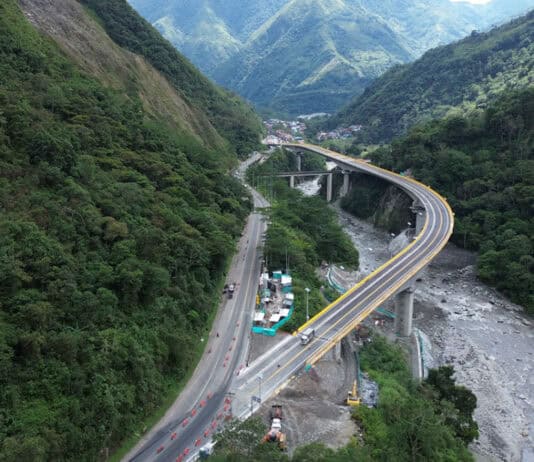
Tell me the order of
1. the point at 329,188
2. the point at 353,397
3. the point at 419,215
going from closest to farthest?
the point at 353,397
the point at 419,215
the point at 329,188

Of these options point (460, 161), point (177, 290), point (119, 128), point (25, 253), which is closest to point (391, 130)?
point (460, 161)

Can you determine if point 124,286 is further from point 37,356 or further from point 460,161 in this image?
point 460,161

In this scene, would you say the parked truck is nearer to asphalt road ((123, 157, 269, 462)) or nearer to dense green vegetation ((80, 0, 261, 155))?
asphalt road ((123, 157, 269, 462))

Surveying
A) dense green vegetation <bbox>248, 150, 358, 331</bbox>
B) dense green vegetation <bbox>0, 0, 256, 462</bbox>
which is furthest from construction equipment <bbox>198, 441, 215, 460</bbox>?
dense green vegetation <bbox>248, 150, 358, 331</bbox>

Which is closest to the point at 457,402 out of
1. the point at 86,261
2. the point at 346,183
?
the point at 86,261

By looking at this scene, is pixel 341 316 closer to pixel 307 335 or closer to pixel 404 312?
pixel 307 335

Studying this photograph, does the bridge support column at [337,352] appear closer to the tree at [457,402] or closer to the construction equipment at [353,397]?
the construction equipment at [353,397]
